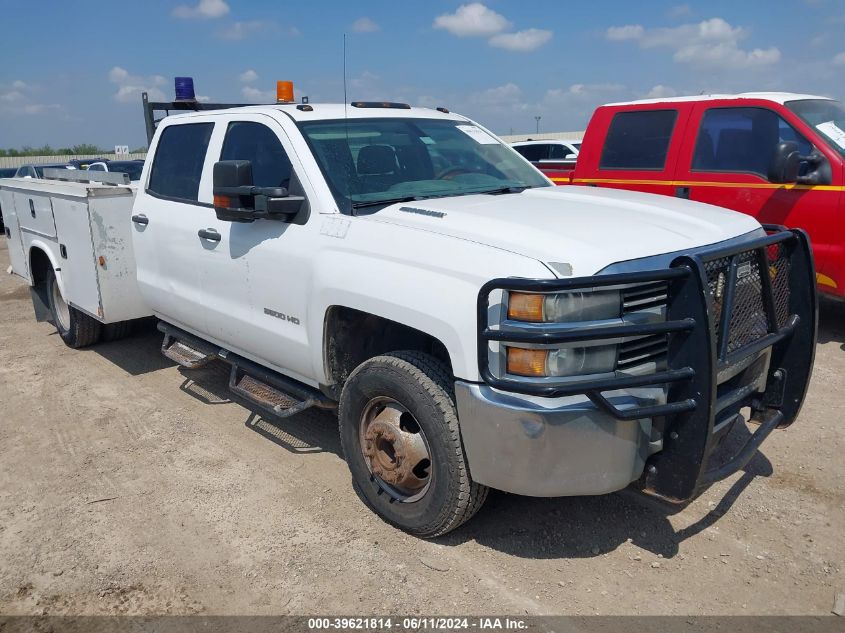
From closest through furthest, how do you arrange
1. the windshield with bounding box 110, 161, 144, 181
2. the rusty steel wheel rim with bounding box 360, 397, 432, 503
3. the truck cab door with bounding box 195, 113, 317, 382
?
the rusty steel wheel rim with bounding box 360, 397, 432, 503 → the truck cab door with bounding box 195, 113, 317, 382 → the windshield with bounding box 110, 161, 144, 181

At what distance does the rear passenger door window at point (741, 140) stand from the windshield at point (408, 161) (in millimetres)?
2580

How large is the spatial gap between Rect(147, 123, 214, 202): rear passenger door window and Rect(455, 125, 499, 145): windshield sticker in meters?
1.64

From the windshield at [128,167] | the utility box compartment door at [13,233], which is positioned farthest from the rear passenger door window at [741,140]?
the windshield at [128,167]

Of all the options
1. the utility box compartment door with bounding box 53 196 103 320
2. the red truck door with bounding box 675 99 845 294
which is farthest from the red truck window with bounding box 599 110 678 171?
the utility box compartment door with bounding box 53 196 103 320

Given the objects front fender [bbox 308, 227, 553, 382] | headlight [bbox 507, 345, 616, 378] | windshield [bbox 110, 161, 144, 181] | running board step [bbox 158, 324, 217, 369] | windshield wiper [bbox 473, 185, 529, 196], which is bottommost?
running board step [bbox 158, 324, 217, 369]

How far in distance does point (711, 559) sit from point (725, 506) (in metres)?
0.50

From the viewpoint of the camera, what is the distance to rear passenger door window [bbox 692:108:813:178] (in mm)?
5914

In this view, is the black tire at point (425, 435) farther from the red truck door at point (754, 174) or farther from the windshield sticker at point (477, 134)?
the red truck door at point (754, 174)

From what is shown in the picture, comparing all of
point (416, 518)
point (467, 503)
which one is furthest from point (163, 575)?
point (467, 503)

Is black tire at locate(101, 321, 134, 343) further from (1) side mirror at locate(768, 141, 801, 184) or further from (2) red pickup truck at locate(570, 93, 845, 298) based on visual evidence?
(1) side mirror at locate(768, 141, 801, 184)

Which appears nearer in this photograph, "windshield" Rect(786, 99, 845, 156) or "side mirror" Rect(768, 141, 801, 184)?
"side mirror" Rect(768, 141, 801, 184)

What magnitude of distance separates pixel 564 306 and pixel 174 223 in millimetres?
3019

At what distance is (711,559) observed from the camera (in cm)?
310

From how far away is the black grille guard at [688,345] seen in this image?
2514mm
